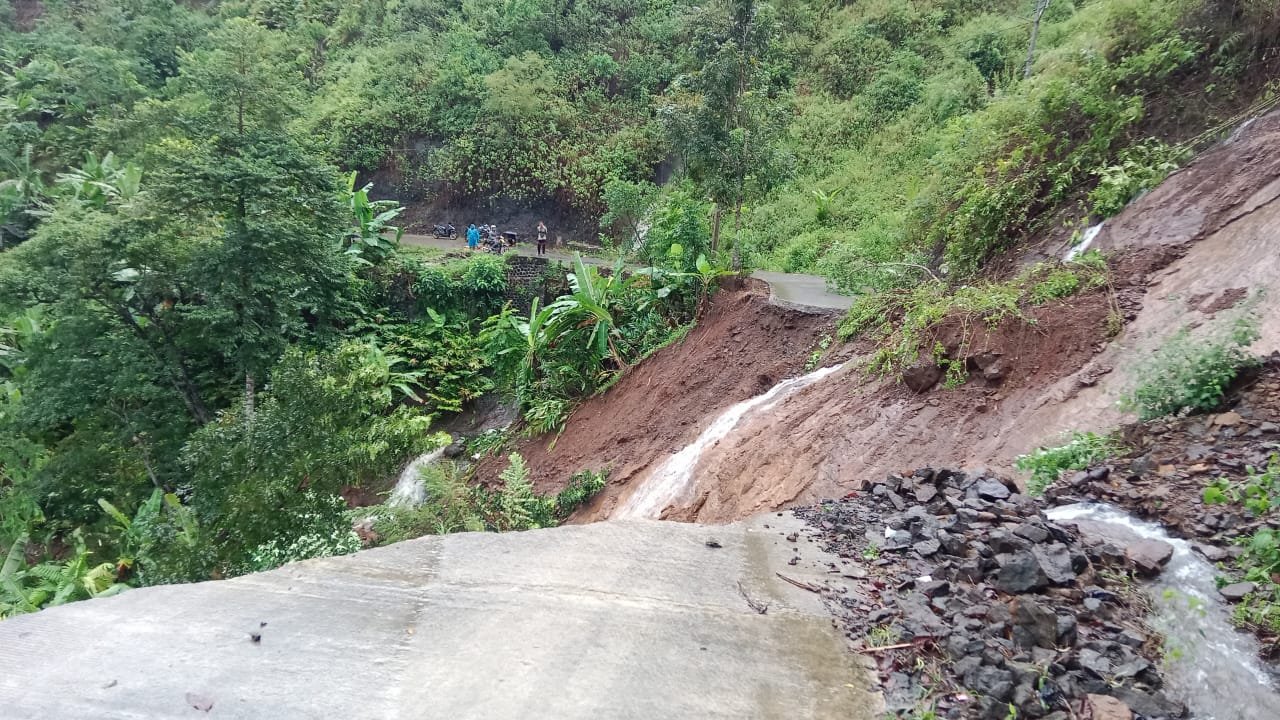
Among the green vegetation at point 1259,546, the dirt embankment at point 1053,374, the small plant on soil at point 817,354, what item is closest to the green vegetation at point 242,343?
the small plant on soil at point 817,354

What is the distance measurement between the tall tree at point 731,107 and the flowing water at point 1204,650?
8108 mm

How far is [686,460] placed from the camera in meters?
8.09

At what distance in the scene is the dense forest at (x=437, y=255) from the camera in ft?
24.4

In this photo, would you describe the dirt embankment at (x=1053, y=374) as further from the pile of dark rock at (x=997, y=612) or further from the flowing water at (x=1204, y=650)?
the flowing water at (x=1204, y=650)

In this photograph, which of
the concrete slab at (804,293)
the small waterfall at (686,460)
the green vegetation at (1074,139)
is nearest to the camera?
Answer: the green vegetation at (1074,139)

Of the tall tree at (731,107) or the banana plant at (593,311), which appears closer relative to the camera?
the tall tree at (731,107)

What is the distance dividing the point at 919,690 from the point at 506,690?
5.62ft

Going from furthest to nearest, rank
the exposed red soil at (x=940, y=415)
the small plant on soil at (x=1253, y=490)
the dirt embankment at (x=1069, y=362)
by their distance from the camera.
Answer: the exposed red soil at (x=940, y=415) < the dirt embankment at (x=1069, y=362) < the small plant on soil at (x=1253, y=490)

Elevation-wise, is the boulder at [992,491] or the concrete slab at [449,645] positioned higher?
the concrete slab at [449,645]

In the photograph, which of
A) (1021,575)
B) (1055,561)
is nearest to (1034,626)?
(1021,575)

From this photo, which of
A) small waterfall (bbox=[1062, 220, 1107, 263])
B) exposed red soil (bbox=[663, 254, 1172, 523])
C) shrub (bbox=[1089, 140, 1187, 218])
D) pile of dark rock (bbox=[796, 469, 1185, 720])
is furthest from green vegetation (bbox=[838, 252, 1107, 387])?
pile of dark rock (bbox=[796, 469, 1185, 720])

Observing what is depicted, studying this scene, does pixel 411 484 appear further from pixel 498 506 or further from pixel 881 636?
pixel 881 636

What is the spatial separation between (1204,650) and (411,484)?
1106 cm

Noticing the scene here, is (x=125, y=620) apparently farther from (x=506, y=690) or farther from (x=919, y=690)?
(x=919, y=690)
